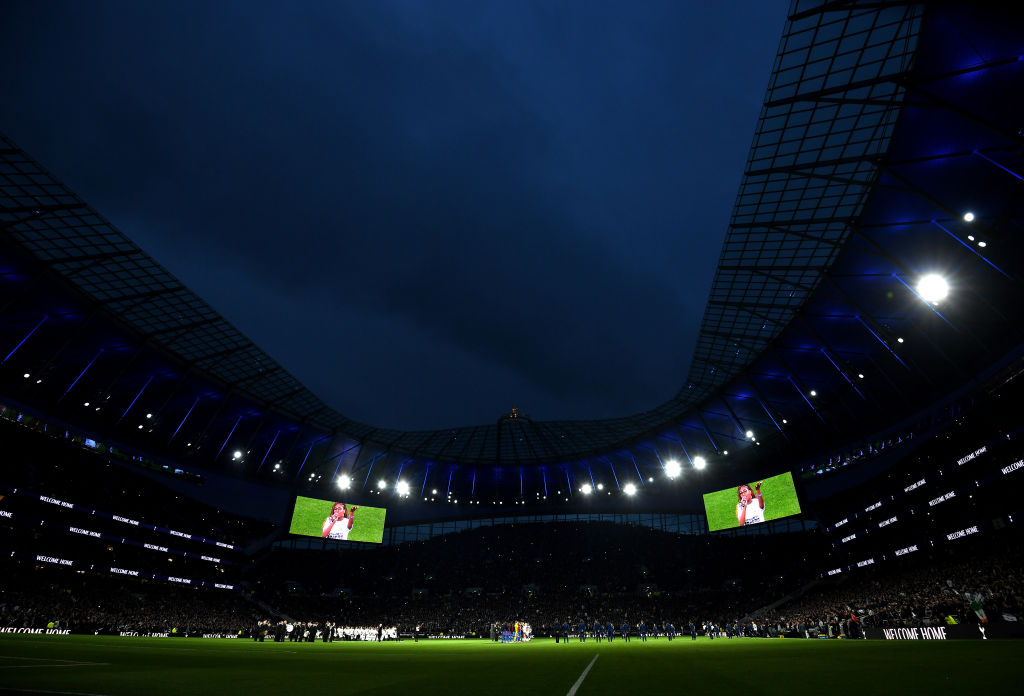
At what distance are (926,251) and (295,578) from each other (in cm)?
7185

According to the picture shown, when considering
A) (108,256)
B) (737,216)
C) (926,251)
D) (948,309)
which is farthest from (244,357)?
(948,309)

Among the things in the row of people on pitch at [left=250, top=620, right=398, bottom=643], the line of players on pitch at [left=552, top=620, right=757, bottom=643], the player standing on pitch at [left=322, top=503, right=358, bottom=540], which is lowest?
the row of people on pitch at [left=250, top=620, right=398, bottom=643]

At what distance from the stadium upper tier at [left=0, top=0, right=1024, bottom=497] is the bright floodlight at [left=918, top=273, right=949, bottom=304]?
0.80 meters

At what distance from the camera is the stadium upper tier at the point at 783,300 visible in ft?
65.2

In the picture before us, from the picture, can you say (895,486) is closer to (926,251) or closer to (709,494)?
(709,494)

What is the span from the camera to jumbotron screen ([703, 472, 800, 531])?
148ft

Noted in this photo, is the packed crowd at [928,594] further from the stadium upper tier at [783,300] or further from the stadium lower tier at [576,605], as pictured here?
the stadium upper tier at [783,300]

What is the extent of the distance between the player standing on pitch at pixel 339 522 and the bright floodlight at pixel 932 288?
185 ft

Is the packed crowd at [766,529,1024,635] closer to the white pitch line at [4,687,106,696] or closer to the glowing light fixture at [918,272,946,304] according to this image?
the glowing light fixture at [918,272,946,304]

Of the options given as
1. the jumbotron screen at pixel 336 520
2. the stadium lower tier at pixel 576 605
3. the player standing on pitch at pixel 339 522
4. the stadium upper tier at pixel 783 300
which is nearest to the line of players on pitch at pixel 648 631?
the stadium lower tier at pixel 576 605

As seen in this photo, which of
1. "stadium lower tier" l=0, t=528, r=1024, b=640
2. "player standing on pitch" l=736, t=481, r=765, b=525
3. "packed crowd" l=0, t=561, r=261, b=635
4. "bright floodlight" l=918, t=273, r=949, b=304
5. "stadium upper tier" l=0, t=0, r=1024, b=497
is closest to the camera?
"stadium upper tier" l=0, t=0, r=1024, b=497

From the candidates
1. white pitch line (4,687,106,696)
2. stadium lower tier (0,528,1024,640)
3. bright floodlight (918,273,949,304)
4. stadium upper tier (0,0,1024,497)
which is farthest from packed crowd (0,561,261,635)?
bright floodlight (918,273,949,304)

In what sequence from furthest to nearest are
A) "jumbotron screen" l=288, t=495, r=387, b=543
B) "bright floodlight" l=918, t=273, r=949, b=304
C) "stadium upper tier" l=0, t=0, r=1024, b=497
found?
"jumbotron screen" l=288, t=495, r=387, b=543
"bright floodlight" l=918, t=273, r=949, b=304
"stadium upper tier" l=0, t=0, r=1024, b=497

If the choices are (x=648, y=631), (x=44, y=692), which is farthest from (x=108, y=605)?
(x=44, y=692)
